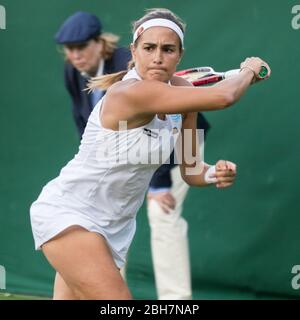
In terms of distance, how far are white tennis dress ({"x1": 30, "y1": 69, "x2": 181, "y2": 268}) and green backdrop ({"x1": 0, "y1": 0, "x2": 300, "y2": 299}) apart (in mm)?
1521

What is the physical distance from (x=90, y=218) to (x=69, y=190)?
0.14 metres

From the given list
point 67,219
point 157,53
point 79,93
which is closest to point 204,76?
point 157,53

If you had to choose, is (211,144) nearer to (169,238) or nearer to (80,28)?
(169,238)

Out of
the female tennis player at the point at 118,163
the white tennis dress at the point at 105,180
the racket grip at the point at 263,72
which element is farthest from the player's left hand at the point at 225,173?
the racket grip at the point at 263,72

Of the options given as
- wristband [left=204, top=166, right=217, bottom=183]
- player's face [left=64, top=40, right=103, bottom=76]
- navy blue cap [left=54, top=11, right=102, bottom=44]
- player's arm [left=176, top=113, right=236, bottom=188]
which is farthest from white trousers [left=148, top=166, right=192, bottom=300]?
wristband [left=204, top=166, right=217, bottom=183]

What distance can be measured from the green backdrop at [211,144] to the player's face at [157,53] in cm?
157

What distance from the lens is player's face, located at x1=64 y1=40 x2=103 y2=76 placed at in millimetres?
5203

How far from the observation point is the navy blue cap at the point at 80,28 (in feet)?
17.0

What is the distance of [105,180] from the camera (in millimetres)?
3504

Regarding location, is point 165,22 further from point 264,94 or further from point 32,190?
point 32,190

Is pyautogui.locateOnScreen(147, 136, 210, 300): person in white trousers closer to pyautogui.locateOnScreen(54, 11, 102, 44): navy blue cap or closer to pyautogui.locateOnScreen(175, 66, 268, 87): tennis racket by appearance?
pyautogui.locateOnScreen(54, 11, 102, 44): navy blue cap

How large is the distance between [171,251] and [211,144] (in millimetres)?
623

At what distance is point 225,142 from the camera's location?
5133 mm

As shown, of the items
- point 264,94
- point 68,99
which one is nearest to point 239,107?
point 264,94
